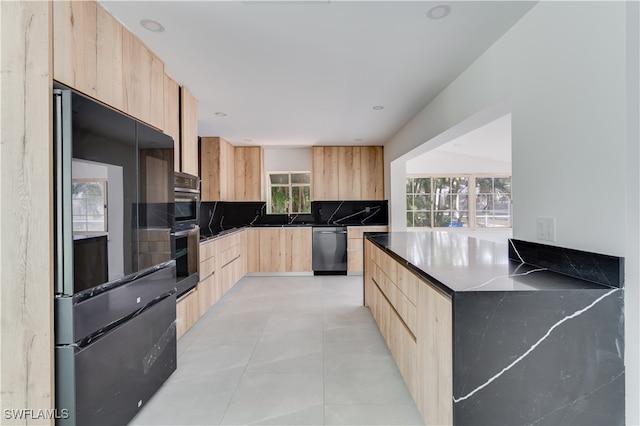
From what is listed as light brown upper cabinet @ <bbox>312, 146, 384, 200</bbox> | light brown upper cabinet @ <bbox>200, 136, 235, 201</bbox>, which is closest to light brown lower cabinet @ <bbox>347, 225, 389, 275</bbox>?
light brown upper cabinet @ <bbox>312, 146, 384, 200</bbox>

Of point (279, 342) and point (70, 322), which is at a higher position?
point (70, 322)

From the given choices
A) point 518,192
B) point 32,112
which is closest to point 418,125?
point 518,192

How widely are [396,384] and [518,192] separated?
1.44m

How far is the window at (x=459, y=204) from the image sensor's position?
6.58m

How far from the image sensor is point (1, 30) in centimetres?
124

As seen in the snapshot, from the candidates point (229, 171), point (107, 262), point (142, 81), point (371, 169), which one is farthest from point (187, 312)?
point (371, 169)

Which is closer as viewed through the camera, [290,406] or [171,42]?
[290,406]

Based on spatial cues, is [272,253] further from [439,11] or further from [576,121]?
[576,121]

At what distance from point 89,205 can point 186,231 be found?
4.26 feet

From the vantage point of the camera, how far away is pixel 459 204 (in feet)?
21.6

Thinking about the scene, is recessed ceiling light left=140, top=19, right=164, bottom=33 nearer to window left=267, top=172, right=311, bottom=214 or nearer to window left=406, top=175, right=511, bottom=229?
window left=267, top=172, right=311, bottom=214

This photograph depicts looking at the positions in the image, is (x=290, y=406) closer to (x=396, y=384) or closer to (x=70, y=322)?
(x=396, y=384)

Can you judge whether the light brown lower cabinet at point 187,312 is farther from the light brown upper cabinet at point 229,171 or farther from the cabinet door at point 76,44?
the light brown upper cabinet at point 229,171

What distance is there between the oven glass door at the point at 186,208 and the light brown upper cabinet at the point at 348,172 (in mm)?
2772
